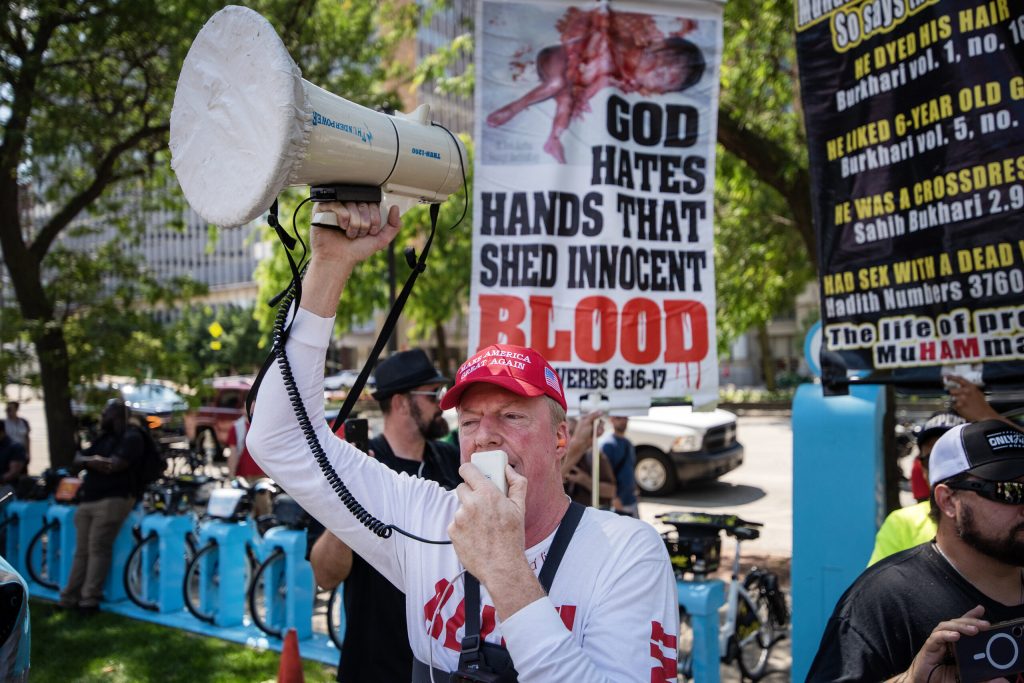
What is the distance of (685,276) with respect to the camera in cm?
468

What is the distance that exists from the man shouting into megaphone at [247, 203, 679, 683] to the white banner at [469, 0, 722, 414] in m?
2.50

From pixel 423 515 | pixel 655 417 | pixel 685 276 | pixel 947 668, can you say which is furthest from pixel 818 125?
pixel 655 417

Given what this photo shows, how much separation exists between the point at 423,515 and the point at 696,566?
10.7 ft

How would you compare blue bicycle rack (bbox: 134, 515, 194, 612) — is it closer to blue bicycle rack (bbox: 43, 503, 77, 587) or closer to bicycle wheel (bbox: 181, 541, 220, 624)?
bicycle wheel (bbox: 181, 541, 220, 624)

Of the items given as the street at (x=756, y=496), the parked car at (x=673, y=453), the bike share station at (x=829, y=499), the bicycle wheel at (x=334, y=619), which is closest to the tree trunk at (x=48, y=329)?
the street at (x=756, y=496)

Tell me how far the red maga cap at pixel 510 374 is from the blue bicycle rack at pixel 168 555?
253 inches

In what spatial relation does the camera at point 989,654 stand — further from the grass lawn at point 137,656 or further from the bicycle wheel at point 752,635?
the grass lawn at point 137,656

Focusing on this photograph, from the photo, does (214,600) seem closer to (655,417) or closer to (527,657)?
(527,657)

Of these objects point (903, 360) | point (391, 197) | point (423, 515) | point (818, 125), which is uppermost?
point (818, 125)

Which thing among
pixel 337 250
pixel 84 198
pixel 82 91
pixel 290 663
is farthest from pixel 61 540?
pixel 337 250

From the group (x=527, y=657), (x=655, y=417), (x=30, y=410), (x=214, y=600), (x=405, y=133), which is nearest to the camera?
(x=527, y=657)

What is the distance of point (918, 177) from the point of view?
154 inches

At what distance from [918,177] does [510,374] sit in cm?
285

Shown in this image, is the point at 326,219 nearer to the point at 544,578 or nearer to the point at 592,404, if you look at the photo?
the point at 544,578
